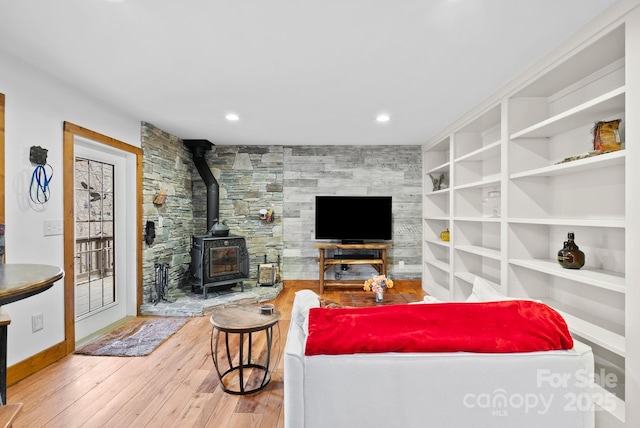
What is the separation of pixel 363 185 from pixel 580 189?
3.11 m

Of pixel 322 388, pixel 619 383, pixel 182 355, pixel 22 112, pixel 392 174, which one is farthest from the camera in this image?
pixel 392 174

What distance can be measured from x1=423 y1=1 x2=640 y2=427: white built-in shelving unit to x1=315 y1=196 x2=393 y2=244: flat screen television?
1.62 m

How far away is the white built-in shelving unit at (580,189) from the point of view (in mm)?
1672

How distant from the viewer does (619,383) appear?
2027 mm

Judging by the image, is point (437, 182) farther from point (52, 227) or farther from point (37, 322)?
point (37, 322)

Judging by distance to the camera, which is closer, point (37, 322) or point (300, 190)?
point (37, 322)

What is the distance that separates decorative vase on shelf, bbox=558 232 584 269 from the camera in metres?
2.17

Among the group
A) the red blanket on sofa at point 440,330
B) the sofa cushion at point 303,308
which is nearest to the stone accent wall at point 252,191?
the sofa cushion at point 303,308

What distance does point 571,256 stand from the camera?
218 centimetres

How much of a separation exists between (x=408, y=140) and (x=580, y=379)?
398cm

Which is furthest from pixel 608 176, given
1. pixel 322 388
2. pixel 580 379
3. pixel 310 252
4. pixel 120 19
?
pixel 310 252

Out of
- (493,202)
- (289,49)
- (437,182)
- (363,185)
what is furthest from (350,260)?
(289,49)

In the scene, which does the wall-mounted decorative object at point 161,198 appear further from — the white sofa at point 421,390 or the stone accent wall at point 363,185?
the white sofa at point 421,390

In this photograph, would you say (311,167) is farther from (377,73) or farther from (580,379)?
(580,379)
